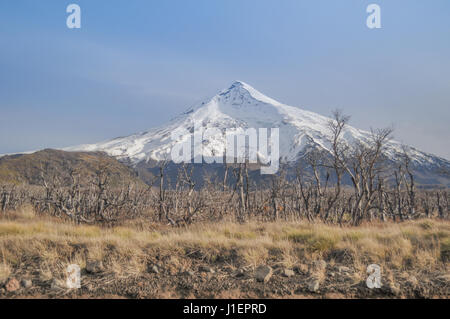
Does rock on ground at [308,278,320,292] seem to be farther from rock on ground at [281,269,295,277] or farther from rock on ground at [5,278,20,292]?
rock on ground at [5,278,20,292]

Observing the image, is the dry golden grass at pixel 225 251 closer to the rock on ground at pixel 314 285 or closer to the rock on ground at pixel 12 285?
the rock on ground at pixel 12 285

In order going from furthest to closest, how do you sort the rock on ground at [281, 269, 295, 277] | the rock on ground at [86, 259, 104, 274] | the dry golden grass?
the dry golden grass, the rock on ground at [86, 259, 104, 274], the rock on ground at [281, 269, 295, 277]

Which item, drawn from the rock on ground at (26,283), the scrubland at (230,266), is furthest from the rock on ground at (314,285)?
the rock on ground at (26,283)

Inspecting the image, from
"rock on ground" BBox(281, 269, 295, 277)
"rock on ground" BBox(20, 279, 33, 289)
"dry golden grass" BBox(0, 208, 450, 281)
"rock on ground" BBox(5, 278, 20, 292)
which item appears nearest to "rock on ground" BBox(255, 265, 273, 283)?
"rock on ground" BBox(281, 269, 295, 277)

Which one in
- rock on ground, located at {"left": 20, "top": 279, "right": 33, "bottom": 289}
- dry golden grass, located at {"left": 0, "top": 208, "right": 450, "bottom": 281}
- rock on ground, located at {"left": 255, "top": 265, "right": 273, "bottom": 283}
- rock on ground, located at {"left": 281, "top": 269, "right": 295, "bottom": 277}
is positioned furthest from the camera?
dry golden grass, located at {"left": 0, "top": 208, "right": 450, "bottom": 281}

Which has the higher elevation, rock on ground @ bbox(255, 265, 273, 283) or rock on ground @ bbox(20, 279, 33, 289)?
rock on ground @ bbox(255, 265, 273, 283)

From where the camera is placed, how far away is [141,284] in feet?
13.5

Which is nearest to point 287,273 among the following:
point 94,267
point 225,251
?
point 225,251

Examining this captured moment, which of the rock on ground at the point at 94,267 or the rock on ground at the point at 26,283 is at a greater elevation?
the rock on ground at the point at 94,267

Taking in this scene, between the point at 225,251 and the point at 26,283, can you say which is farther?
the point at 225,251

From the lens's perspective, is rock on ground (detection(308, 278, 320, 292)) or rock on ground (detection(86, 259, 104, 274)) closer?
rock on ground (detection(308, 278, 320, 292))

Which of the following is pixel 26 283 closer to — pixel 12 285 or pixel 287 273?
pixel 12 285

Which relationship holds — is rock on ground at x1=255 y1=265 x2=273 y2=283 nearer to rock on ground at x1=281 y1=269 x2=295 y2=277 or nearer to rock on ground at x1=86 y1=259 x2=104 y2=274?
rock on ground at x1=281 y1=269 x2=295 y2=277

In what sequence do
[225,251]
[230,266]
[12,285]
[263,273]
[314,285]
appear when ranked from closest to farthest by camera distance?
[314,285] → [12,285] → [263,273] → [230,266] → [225,251]
